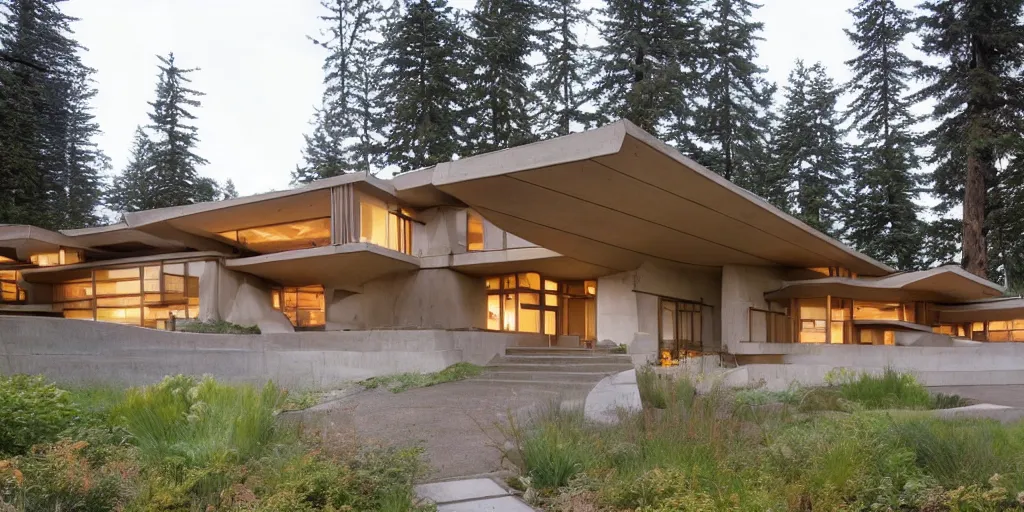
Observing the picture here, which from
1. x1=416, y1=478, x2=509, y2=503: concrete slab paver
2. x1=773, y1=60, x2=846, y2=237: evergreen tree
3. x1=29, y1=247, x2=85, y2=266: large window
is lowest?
x1=416, y1=478, x2=509, y2=503: concrete slab paver

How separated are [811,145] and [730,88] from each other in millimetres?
5285

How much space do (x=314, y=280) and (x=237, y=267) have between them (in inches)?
96.5

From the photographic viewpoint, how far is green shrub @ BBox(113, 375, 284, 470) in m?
5.39

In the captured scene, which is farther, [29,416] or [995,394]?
[995,394]

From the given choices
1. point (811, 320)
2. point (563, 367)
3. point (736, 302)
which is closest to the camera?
point (563, 367)

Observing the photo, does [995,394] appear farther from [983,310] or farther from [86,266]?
[86,266]

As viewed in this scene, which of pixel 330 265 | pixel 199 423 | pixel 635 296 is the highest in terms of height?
pixel 330 265

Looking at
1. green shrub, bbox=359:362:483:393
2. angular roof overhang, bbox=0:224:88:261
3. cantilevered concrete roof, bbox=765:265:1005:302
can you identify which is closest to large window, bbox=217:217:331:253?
angular roof overhang, bbox=0:224:88:261

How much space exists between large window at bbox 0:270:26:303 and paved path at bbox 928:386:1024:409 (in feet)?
103

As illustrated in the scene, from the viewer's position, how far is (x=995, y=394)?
14727mm

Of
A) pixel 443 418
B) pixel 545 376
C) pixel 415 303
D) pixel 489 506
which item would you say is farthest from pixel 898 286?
pixel 489 506

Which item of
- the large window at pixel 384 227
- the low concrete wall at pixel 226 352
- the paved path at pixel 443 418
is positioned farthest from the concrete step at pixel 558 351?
the large window at pixel 384 227

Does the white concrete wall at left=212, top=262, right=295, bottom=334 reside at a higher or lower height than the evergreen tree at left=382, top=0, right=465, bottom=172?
lower

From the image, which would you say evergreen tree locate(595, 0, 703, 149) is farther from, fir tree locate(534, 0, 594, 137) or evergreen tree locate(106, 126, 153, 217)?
evergreen tree locate(106, 126, 153, 217)
